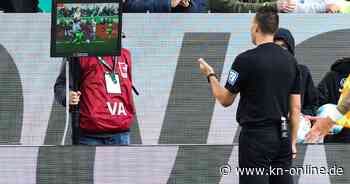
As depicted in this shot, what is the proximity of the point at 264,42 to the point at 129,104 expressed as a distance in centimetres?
158

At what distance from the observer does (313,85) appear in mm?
8062

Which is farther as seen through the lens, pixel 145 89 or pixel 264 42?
pixel 145 89

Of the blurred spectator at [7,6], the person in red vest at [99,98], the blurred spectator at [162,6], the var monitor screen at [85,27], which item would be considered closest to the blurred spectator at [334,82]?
the blurred spectator at [162,6]

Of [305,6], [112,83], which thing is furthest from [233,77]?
[305,6]

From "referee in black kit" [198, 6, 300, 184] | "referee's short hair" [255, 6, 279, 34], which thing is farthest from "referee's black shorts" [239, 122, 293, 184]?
"referee's short hair" [255, 6, 279, 34]

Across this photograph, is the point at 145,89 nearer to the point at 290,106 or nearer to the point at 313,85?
the point at 313,85

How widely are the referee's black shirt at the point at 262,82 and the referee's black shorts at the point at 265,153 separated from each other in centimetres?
8

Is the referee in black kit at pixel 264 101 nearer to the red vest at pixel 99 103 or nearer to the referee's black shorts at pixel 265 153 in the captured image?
the referee's black shorts at pixel 265 153

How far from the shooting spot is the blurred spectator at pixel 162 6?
892 cm

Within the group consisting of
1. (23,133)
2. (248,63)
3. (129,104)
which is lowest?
(23,133)

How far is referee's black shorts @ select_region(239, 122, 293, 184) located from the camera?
6.29 m

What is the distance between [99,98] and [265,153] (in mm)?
1787

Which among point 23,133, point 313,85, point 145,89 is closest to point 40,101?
point 23,133

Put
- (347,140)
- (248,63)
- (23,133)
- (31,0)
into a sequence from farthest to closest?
(31,0), (23,133), (347,140), (248,63)
